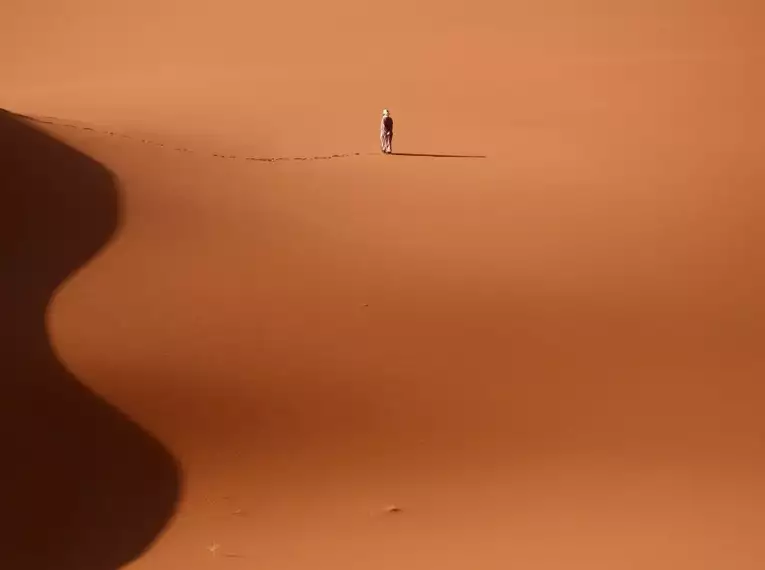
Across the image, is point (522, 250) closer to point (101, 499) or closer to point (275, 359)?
point (275, 359)

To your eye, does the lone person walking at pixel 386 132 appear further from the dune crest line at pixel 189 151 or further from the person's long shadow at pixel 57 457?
the person's long shadow at pixel 57 457

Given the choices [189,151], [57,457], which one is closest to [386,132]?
[189,151]

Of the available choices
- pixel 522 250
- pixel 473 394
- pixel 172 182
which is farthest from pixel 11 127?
pixel 473 394

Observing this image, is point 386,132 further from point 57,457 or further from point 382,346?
point 57,457

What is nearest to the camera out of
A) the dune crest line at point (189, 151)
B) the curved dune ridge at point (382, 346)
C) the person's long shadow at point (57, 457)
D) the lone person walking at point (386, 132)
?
the person's long shadow at point (57, 457)

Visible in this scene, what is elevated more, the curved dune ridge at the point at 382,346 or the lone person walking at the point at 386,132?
the lone person walking at the point at 386,132

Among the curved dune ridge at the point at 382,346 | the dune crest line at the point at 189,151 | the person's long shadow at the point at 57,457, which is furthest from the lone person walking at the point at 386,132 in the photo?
the person's long shadow at the point at 57,457
